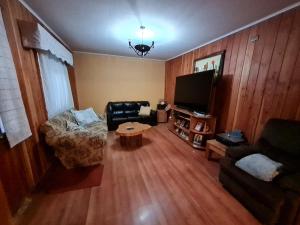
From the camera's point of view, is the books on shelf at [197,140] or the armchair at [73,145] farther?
the books on shelf at [197,140]

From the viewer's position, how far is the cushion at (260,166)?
1365mm

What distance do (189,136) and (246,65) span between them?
1832 mm

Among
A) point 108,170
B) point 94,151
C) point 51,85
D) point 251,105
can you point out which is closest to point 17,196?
point 94,151

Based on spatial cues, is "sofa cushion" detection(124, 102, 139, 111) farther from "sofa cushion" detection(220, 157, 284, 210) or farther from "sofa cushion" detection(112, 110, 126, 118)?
"sofa cushion" detection(220, 157, 284, 210)

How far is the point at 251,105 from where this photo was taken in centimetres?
232

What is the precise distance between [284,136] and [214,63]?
78.1 inches

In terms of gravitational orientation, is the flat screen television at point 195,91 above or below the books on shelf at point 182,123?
above

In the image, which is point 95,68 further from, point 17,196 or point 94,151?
point 17,196

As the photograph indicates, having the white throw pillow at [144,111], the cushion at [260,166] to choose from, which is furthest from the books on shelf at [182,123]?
the cushion at [260,166]

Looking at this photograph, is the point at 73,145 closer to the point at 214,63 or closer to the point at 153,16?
the point at 153,16

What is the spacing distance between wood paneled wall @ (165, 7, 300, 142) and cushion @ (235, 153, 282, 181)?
893 mm

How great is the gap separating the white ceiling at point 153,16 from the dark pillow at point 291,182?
2045 millimetres

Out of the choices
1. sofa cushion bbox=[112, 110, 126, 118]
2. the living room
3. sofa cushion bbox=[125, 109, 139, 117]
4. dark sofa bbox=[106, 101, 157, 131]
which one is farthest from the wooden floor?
sofa cushion bbox=[125, 109, 139, 117]

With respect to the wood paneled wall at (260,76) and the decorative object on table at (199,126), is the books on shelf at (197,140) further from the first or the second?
the wood paneled wall at (260,76)
